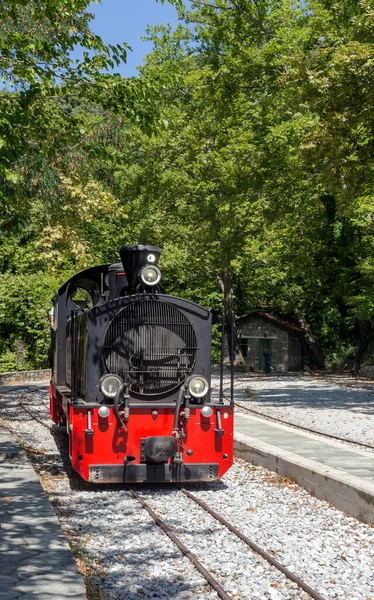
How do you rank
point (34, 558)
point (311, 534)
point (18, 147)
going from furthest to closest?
point (18, 147)
point (311, 534)
point (34, 558)

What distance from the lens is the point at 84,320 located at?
1047 cm

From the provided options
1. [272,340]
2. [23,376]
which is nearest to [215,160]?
[23,376]

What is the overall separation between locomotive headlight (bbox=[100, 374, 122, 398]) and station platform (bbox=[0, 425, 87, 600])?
139 cm

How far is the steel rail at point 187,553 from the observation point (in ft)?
18.5

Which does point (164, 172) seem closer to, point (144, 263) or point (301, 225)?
point (301, 225)

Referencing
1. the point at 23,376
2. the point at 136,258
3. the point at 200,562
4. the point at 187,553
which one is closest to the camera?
the point at 200,562

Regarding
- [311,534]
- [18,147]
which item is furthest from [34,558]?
[18,147]

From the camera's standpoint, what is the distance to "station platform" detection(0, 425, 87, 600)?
Result: 523cm

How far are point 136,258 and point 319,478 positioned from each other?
12.2ft

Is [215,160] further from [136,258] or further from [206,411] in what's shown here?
[206,411]

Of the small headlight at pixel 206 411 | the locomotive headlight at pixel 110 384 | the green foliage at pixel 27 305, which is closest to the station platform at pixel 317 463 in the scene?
the small headlight at pixel 206 411

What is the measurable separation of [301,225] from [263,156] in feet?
19.6

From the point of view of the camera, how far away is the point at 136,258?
10086 millimetres

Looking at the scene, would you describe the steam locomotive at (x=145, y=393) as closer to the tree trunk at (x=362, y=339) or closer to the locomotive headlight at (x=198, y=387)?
the locomotive headlight at (x=198, y=387)
